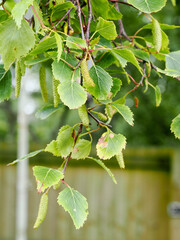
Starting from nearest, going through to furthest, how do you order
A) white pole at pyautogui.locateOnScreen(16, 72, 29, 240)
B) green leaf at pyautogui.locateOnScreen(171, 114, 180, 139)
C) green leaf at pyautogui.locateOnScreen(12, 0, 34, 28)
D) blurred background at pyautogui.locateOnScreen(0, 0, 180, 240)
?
green leaf at pyautogui.locateOnScreen(12, 0, 34, 28)
green leaf at pyautogui.locateOnScreen(171, 114, 180, 139)
white pole at pyautogui.locateOnScreen(16, 72, 29, 240)
blurred background at pyautogui.locateOnScreen(0, 0, 180, 240)

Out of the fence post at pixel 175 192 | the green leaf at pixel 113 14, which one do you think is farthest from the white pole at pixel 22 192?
the green leaf at pixel 113 14

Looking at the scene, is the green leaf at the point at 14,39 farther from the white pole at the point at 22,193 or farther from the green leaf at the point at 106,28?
the white pole at the point at 22,193

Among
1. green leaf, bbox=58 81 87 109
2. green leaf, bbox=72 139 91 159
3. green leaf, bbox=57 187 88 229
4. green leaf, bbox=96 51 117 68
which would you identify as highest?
green leaf, bbox=96 51 117 68

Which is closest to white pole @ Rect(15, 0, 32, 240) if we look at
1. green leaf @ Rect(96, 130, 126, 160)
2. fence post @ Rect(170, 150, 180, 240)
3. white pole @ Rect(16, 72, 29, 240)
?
white pole @ Rect(16, 72, 29, 240)

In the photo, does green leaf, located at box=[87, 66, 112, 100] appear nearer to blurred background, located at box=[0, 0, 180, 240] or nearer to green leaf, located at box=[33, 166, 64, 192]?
green leaf, located at box=[33, 166, 64, 192]

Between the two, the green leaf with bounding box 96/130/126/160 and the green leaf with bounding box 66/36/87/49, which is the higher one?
the green leaf with bounding box 66/36/87/49

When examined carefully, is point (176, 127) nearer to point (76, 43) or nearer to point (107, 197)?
point (76, 43)
